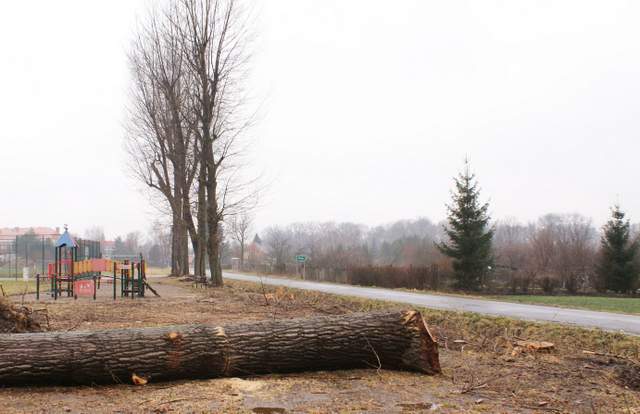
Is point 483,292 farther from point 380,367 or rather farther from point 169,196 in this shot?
point 380,367

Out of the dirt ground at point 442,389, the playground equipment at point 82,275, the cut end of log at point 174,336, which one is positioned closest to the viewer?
the dirt ground at point 442,389

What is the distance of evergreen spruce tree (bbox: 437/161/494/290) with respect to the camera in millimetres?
31969

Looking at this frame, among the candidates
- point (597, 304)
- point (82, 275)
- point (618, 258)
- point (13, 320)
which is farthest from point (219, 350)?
point (618, 258)

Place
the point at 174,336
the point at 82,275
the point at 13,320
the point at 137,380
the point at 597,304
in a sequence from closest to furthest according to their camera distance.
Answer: the point at 137,380
the point at 174,336
the point at 13,320
the point at 597,304
the point at 82,275

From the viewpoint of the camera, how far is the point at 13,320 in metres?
7.84

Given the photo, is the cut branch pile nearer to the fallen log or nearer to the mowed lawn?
the fallen log

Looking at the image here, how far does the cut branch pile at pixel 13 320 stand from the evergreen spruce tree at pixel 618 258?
34.3 meters

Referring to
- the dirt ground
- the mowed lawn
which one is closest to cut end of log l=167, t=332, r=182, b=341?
the dirt ground

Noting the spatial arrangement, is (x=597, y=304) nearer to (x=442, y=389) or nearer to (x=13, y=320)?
(x=442, y=389)

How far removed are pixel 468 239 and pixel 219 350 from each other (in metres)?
28.2

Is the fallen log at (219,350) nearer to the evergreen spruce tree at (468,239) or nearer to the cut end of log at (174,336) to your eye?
the cut end of log at (174,336)

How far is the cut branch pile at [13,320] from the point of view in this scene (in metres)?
7.67

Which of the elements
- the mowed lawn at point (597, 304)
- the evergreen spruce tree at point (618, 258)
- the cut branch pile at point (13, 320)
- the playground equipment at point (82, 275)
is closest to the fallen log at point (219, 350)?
the cut branch pile at point (13, 320)

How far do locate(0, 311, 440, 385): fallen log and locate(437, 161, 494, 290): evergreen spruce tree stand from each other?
26.6 m
